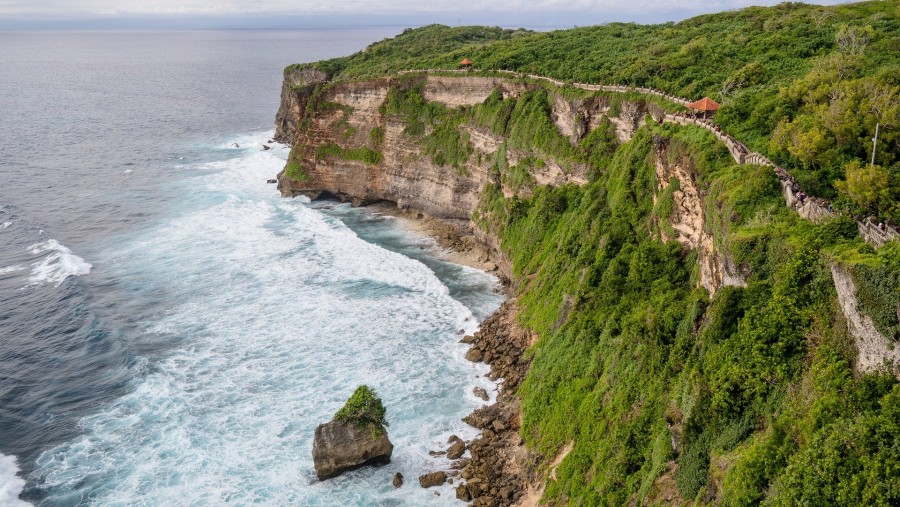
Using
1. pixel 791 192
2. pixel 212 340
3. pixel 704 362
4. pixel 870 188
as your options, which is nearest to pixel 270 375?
pixel 212 340

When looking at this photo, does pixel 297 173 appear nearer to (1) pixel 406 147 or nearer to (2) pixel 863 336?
(1) pixel 406 147

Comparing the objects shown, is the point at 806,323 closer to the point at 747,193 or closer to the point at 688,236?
the point at 747,193

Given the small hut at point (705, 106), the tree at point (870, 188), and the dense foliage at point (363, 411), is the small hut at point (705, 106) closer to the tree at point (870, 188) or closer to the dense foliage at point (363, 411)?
the tree at point (870, 188)

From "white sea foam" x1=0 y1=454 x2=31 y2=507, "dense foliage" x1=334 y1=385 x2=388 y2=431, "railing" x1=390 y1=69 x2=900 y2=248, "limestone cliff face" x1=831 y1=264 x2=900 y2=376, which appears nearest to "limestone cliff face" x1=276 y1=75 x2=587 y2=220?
"railing" x1=390 y1=69 x2=900 y2=248

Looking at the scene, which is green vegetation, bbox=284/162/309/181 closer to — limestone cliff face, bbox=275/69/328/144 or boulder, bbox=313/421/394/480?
limestone cliff face, bbox=275/69/328/144

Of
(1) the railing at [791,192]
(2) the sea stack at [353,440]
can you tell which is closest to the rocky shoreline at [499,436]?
(2) the sea stack at [353,440]
